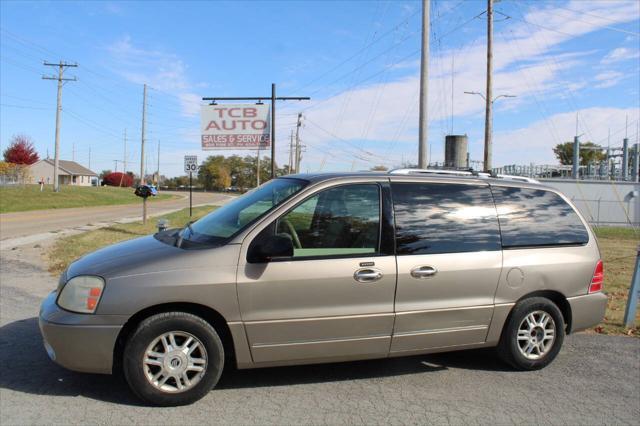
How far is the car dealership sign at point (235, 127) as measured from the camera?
2227 cm

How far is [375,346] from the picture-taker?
4.20 m

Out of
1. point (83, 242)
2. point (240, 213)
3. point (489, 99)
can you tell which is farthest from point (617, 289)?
point (489, 99)

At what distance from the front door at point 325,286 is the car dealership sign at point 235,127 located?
1844cm

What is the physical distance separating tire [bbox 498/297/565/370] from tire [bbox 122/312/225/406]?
2.55 m

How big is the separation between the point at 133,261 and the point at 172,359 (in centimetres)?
77

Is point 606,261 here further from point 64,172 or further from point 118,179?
point 64,172

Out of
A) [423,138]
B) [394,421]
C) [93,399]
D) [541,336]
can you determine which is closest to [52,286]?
[93,399]

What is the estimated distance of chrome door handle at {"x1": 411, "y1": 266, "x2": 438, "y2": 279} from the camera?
423cm

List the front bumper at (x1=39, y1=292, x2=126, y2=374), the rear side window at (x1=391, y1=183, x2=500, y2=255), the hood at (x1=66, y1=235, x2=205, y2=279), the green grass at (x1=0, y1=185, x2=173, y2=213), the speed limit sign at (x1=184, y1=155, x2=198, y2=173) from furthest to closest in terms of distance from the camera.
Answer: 1. the green grass at (x1=0, y1=185, x2=173, y2=213)
2. the speed limit sign at (x1=184, y1=155, x2=198, y2=173)
3. the rear side window at (x1=391, y1=183, x2=500, y2=255)
4. the hood at (x1=66, y1=235, x2=205, y2=279)
5. the front bumper at (x1=39, y1=292, x2=126, y2=374)

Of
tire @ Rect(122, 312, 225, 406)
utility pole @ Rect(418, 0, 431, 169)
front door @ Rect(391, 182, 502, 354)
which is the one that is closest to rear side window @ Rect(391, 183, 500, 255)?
front door @ Rect(391, 182, 502, 354)

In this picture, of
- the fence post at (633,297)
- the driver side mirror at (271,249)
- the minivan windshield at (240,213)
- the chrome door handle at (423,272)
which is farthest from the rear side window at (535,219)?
the driver side mirror at (271,249)

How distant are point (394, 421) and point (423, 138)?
12942mm

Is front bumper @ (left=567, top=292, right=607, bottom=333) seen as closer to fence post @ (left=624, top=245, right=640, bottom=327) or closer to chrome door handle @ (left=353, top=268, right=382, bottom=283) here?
fence post @ (left=624, top=245, right=640, bottom=327)

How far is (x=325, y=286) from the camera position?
13.1 ft
